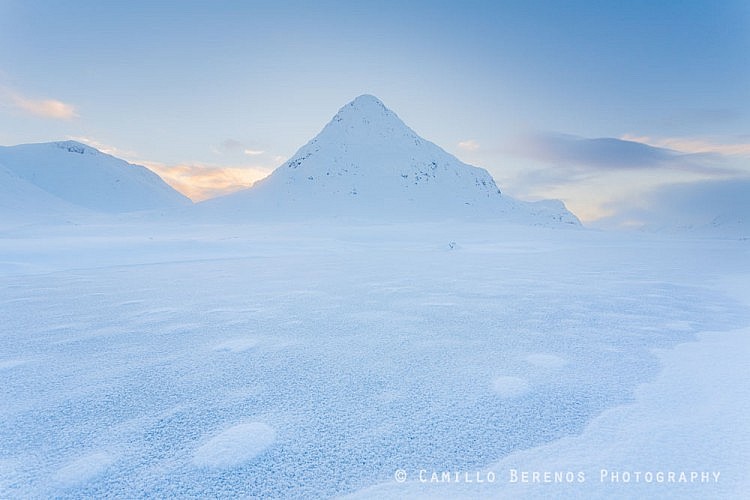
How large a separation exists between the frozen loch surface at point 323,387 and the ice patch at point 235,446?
1 cm

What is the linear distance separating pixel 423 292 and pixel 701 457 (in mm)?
6537

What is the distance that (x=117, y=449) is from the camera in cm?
263

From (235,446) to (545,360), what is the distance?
3.28 m

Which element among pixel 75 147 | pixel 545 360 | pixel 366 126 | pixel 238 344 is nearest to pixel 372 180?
pixel 366 126

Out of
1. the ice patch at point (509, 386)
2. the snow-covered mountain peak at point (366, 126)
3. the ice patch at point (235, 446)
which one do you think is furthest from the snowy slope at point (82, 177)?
the ice patch at point (509, 386)

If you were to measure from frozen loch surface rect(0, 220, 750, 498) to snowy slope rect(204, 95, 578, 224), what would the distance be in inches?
2859

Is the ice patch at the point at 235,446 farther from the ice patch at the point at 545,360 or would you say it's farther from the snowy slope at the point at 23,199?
the snowy slope at the point at 23,199

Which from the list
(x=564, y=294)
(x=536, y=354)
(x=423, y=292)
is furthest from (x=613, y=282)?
(x=536, y=354)

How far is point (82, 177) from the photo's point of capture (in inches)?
5802

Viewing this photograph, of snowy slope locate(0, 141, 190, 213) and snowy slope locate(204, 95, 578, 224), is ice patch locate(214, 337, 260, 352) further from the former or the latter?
snowy slope locate(0, 141, 190, 213)

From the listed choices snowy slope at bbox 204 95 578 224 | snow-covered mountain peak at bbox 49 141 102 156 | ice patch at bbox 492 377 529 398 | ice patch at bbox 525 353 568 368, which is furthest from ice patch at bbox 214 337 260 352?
snow-covered mountain peak at bbox 49 141 102 156

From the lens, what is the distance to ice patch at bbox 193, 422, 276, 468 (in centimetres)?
248

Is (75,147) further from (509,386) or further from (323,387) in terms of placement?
(509,386)

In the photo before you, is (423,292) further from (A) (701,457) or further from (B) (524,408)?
(A) (701,457)
